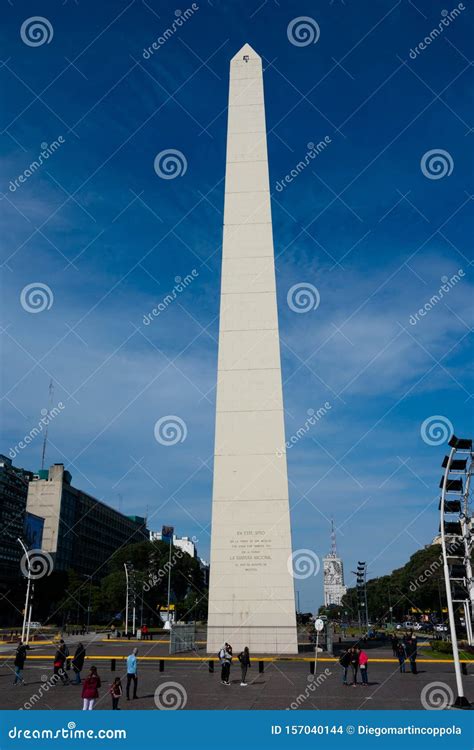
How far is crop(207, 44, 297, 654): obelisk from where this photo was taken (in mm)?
30578

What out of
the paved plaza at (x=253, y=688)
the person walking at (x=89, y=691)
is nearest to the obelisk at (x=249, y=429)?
the paved plaza at (x=253, y=688)

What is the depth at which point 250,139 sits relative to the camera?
3803 centimetres

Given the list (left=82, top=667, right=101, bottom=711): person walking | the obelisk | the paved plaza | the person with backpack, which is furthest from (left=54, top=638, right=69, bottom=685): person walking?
the obelisk

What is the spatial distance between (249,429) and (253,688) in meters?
15.1

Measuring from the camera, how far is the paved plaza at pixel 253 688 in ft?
56.6

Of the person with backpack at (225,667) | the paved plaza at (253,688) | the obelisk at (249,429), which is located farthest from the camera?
the obelisk at (249,429)

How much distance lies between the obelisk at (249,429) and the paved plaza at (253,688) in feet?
8.00

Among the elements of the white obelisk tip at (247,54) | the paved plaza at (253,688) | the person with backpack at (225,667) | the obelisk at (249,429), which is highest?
the white obelisk tip at (247,54)

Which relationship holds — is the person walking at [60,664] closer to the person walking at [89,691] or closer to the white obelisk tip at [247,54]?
the person walking at [89,691]

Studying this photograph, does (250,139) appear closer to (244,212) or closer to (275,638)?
(244,212)

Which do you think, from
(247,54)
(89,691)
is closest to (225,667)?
(89,691)

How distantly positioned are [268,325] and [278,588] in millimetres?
14533
